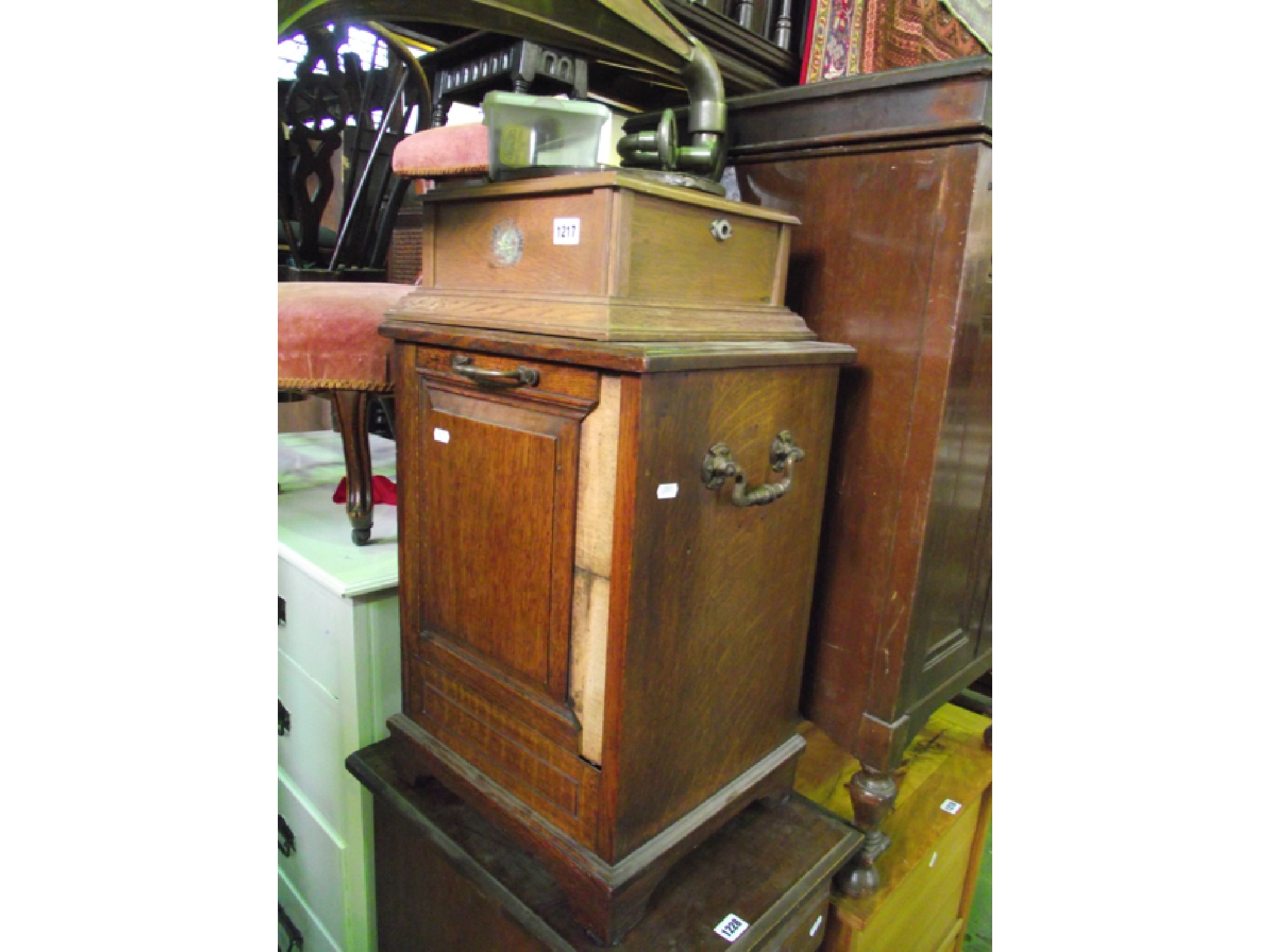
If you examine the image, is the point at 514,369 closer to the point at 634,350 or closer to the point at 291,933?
the point at 634,350

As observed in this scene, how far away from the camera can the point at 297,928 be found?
1.58m

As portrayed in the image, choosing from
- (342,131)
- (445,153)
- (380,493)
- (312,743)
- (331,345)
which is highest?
(342,131)

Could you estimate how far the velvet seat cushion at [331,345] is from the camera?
1.22 meters

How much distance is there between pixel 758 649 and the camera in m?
1.03

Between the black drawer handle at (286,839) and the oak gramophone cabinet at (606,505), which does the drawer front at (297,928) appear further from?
the oak gramophone cabinet at (606,505)

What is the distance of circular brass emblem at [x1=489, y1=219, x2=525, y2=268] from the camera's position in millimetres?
876

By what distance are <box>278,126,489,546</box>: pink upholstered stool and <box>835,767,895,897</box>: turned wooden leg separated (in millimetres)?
1008

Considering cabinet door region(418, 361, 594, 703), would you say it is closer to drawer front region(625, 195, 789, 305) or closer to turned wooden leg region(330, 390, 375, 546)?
drawer front region(625, 195, 789, 305)

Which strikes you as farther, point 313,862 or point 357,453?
point 313,862

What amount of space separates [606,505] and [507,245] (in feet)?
→ 1.13

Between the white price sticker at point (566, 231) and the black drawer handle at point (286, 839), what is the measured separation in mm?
1353

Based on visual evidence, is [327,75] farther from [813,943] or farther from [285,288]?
[813,943]

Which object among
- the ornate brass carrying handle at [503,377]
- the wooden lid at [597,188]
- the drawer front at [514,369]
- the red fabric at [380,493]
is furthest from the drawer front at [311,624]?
the wooden lid at [597,188]

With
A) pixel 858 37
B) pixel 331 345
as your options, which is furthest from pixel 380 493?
pixel 858 37
